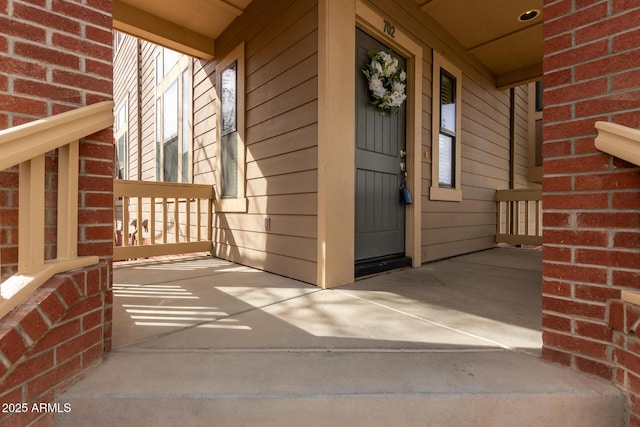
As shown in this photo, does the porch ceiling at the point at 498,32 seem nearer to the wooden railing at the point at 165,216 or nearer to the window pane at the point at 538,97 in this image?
the window pane at the point at 538,97

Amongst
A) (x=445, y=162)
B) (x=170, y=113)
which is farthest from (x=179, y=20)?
(x=445, y=162)

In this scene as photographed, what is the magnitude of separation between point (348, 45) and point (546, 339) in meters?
2.32

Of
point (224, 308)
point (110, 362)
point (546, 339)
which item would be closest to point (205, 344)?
point (110, 362)

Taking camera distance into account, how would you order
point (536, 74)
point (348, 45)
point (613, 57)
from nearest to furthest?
point (613, 57) → point (348, 45) → point (536, 74)

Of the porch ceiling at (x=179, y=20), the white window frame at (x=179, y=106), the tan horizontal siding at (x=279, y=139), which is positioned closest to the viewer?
the tan horizontal siding at (x=279, y=139)

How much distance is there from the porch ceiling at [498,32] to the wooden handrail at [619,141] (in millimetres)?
2913

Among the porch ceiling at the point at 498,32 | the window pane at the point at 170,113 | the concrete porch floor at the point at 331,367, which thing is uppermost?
the porch ceiling at the point at 498,32

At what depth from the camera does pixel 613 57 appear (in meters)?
1.11

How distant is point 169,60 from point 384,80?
4.13 meters

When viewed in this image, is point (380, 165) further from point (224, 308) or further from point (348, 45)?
point (224, 308)

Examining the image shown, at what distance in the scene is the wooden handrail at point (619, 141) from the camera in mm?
982

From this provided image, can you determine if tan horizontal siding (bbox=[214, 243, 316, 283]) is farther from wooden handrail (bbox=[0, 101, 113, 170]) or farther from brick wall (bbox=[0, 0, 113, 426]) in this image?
wooden handrail (bbox=[0, 101, 113, 170])

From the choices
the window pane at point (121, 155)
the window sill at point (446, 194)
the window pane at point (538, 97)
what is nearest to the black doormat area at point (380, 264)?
the window sill at point (446, 194)

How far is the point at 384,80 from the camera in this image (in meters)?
2.88
